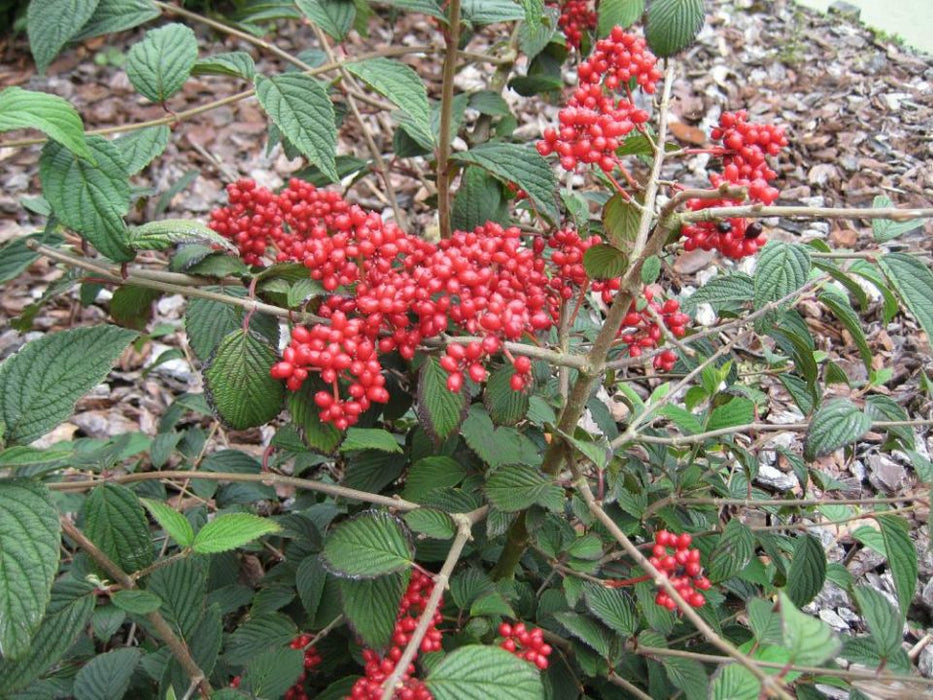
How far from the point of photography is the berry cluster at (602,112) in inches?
50.7

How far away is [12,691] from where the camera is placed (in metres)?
1.22

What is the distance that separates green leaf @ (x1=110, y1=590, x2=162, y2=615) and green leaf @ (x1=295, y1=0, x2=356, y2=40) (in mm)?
1193

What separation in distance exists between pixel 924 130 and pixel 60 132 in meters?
4.07

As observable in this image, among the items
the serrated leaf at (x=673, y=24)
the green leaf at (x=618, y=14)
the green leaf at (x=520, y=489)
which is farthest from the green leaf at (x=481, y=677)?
the green leaf at (x=618, y=14)

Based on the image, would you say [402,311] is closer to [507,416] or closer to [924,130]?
[507,416]

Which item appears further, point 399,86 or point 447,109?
point 447,109

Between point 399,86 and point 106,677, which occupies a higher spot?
point 399,86

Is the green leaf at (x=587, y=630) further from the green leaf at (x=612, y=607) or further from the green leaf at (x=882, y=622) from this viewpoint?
the green leaf at (x=882, y=622)

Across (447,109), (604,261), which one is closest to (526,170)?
(447,109)

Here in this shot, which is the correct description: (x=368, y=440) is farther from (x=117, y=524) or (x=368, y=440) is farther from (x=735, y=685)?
(x=735, y=685)

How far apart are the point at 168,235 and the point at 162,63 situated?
0.39 meters

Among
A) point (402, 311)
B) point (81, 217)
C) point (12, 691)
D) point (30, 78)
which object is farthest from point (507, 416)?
point (30, 78)

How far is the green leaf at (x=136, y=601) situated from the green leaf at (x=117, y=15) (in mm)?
1128

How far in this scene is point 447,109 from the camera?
1.69 metres
